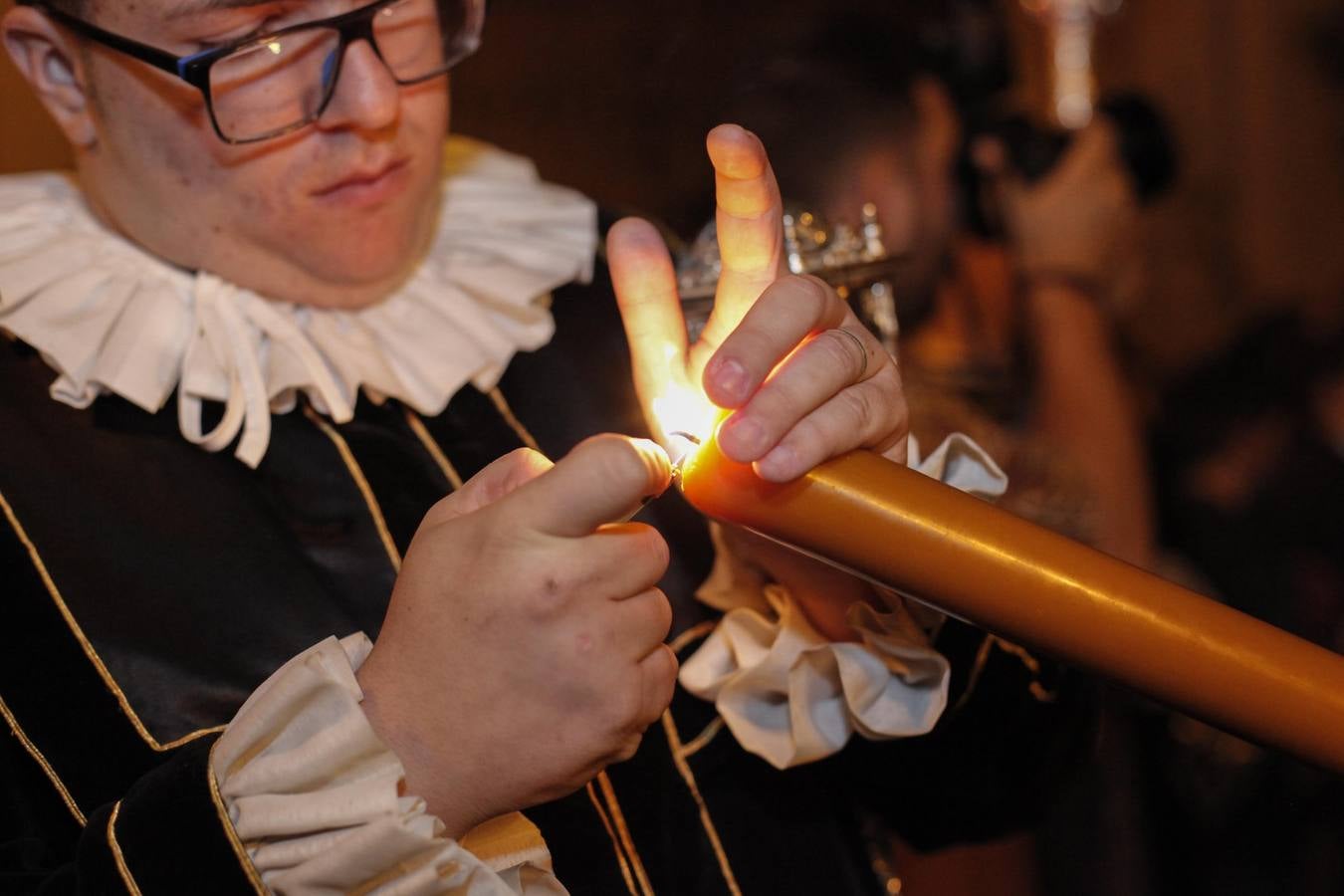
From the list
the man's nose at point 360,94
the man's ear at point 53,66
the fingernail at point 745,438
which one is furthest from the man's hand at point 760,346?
the man's ear at point 53,66

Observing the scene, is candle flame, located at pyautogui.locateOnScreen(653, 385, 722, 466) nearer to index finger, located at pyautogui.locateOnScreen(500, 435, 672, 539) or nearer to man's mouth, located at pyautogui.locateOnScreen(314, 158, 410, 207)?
index finger, located at pyautogui.locateOnScreen(500, 435, 672, 539)

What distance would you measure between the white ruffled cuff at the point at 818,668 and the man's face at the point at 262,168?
1.02ft

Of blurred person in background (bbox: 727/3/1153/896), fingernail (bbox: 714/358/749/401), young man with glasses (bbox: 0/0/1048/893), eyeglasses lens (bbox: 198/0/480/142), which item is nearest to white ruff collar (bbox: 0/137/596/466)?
young man with glasses (bbox: 0/0/1048/893)

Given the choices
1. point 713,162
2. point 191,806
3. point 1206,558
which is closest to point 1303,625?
point 1206,558

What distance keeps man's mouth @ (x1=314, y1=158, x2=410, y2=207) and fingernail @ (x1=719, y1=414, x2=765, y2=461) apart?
1.24 ft

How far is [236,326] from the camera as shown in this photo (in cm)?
85

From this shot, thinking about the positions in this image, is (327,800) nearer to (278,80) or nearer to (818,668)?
(818,668)

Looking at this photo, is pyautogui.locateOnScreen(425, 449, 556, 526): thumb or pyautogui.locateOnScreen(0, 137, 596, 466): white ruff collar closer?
pyautogui.locateOnScreen(425, 449, 556, 526): thumb

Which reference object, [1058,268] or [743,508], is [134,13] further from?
[1058,268]

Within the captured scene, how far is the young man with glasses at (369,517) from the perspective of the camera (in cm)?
60

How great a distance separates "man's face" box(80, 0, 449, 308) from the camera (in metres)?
0.79

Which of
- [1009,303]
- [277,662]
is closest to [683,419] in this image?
[277,662]

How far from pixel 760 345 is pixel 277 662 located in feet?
1.17

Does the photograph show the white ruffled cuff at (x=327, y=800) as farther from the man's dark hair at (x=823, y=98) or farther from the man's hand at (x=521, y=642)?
the man's dark hair at (x=823, y=98)
